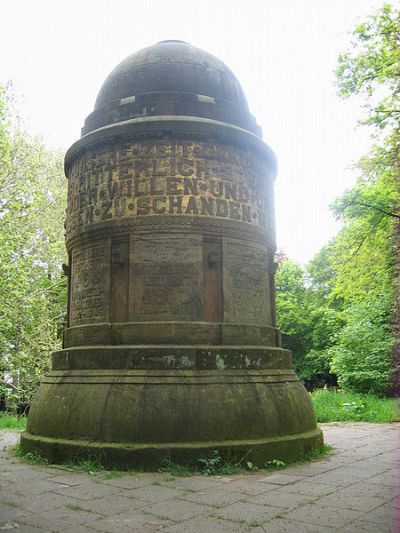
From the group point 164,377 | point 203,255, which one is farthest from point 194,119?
point 164,377

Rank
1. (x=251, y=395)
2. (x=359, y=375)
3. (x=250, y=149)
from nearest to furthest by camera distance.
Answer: (x=251, y=395), (x=250, y=149), (x=359, y=375)

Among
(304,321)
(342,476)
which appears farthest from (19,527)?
(304,321)

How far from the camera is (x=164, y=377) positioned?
24.1 feet

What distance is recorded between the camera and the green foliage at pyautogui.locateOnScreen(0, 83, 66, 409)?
17014mm

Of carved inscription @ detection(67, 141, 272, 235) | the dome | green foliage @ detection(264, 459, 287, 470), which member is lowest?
green foliage @ detection(264, 459, 287, 470)

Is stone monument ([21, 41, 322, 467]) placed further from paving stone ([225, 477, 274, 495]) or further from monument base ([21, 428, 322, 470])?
paving stone ([225, 477, 274, 495])

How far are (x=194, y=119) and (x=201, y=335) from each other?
355cm

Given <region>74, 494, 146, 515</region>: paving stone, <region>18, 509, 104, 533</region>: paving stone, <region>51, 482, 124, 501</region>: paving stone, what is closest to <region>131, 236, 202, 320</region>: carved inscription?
<region>51, 482, 124, 501</region>: paving stone

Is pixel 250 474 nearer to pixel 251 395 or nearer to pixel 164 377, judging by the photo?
pixel 251 395

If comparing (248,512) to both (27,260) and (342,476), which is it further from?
(27,260)

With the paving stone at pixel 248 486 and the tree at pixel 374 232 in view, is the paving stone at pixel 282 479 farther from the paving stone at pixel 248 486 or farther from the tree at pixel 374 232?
the tree at pixel 374 232

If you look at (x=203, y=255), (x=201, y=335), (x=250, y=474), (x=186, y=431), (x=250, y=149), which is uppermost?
(x=250, y=149)

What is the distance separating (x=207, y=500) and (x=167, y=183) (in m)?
4.88

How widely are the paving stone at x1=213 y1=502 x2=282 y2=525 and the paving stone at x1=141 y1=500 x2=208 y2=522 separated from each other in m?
0.18
